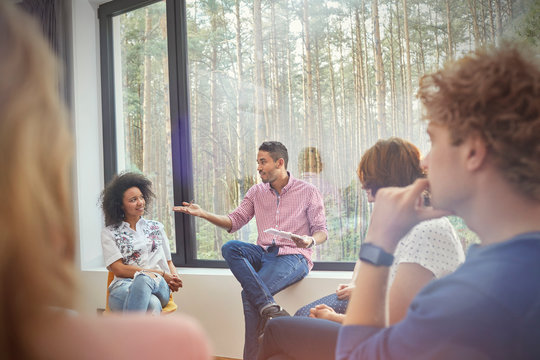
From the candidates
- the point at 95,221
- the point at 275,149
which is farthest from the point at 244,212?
the point at 95,221

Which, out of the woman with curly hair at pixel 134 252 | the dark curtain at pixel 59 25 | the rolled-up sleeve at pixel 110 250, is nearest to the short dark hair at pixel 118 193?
the woman with curly hair at pixel 134 252

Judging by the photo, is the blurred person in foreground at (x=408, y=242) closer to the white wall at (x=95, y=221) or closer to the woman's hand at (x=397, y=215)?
the woman's hand at (x=397, y=215)

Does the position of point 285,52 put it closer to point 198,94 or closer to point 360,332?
point 198,94

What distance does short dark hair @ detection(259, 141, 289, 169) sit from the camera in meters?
2.99

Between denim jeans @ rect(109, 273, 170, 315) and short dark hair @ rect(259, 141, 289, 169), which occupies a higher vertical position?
short dark hair @ rect(259, 141, 289, 169)

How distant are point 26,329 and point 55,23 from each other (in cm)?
385

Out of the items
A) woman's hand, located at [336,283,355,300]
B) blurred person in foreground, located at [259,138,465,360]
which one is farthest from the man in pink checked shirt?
blurred person in foreground, located at [259,138,465,360]

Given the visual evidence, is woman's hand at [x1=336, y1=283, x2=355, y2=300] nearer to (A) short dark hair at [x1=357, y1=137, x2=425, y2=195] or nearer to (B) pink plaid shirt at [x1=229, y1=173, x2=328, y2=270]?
(A) short dark hair at [x1=357, y1=137, x2=425, y2=195]

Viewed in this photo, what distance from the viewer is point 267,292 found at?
2.45 m

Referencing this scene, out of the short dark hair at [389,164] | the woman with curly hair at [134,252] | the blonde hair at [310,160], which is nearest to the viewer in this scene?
the short dark hair at [389,164]

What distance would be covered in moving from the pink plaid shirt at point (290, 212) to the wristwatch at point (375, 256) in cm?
213

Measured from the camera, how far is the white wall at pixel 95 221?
307 cm

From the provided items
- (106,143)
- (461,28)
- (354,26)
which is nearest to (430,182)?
(461,28)

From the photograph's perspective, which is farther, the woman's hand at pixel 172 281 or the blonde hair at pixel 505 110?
the woman's hand at pixel 172 281
